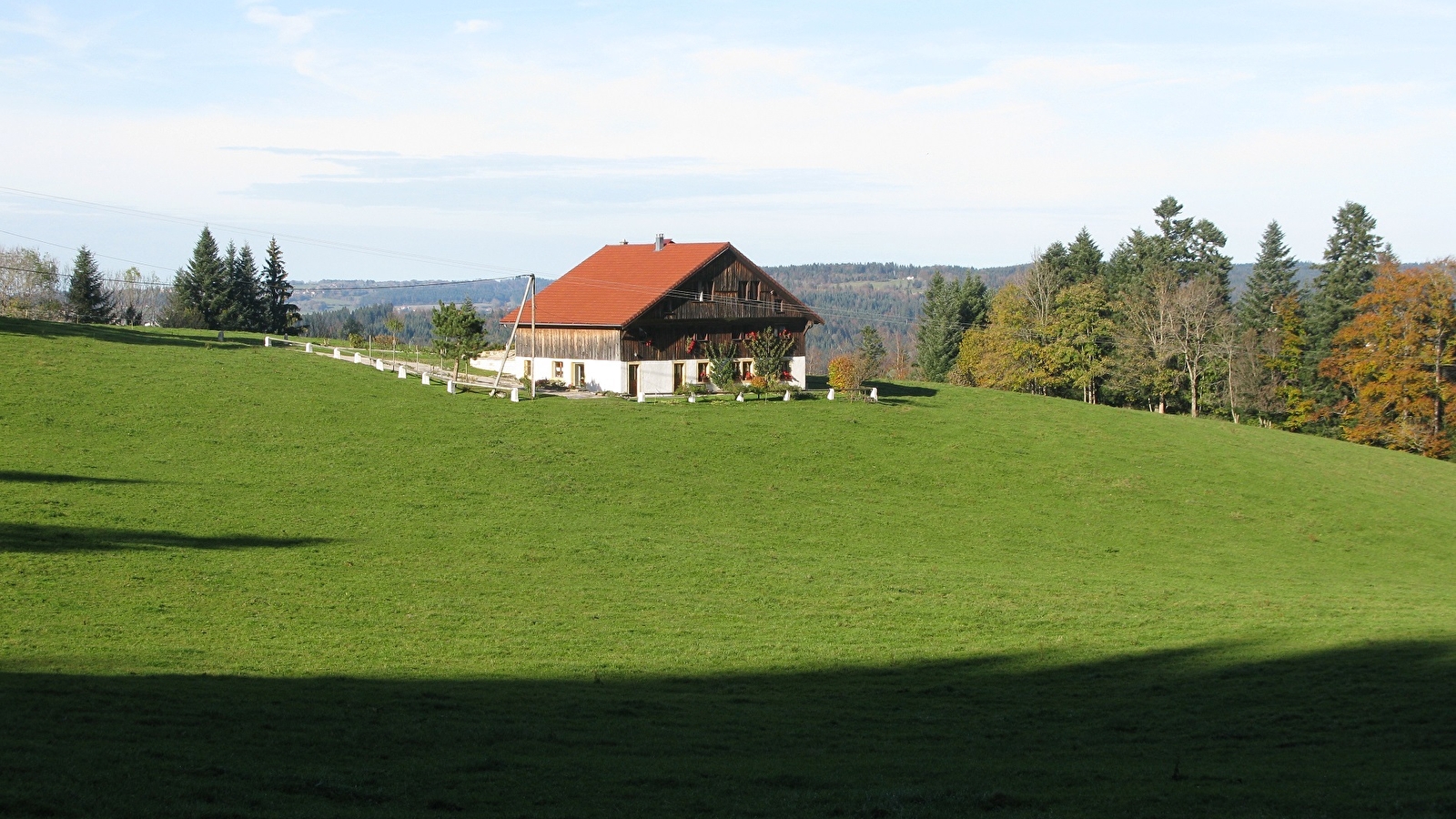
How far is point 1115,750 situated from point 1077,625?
9668 millimetres

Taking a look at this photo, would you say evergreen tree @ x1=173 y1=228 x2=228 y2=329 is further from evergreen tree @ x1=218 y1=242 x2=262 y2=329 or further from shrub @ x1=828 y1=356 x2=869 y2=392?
shrub @ x1=828 y1=356 x2=869 y2=392

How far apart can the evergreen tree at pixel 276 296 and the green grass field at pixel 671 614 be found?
2161 inches

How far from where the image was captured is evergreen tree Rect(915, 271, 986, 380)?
11525 centimetres

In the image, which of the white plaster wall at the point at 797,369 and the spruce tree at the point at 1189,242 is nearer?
the white plaster wall at the point at 797,369

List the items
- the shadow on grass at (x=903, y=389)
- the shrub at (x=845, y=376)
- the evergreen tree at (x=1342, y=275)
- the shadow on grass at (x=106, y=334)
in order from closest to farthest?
the shadow on grass at (x=106, y=334), the shrub at (x=845, y=376), the shadow on grass at (x=903, y=389), the evergreen tree at (x=1342, y=275)

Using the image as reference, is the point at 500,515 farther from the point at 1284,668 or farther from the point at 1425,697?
the point at 1425,697

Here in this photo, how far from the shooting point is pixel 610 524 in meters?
32.8

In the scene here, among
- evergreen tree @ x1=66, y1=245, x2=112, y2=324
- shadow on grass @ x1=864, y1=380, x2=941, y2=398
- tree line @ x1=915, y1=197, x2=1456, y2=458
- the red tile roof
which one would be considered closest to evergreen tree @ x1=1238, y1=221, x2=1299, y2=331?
tree line @ x1=915, y1=197, x2=1456, y2=458

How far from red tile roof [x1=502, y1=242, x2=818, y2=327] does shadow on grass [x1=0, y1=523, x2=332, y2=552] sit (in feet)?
107

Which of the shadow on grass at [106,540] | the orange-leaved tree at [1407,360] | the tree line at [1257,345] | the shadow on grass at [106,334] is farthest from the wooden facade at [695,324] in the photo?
the orange-leaved tree at [1407,360]

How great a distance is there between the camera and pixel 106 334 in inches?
2427

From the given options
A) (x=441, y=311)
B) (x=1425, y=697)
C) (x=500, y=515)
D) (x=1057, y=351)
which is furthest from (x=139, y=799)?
(x=1057, y=351)

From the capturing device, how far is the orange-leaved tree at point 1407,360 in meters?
69.8

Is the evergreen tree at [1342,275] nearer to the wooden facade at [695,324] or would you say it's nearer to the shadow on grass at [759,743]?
the wooden facade at [695,324]
